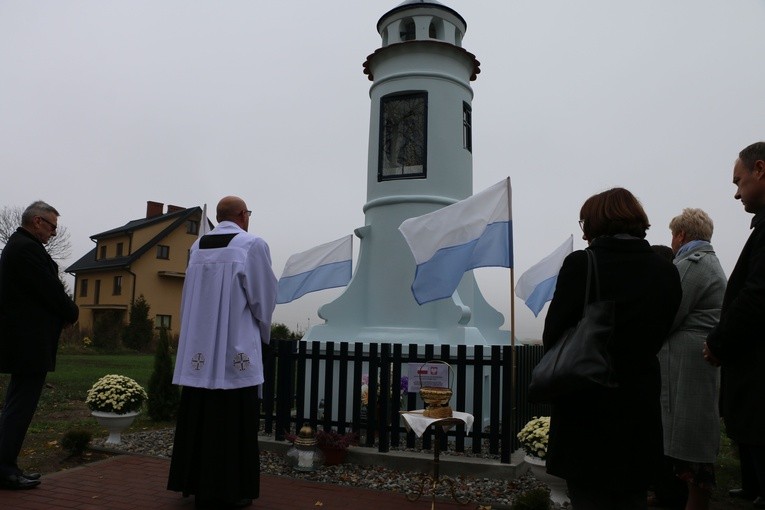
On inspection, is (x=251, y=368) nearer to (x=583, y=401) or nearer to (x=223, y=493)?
(x=223, y=493)

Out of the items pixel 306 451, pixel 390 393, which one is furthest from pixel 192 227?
pixel 306 451

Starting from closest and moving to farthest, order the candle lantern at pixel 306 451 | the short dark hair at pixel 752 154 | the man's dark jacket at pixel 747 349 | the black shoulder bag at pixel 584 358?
1. the black shoulder bag at pixel 584 358
2. the man's dark jacket at pixel 747 349
3. the short dark hair at pixel 752 154
4. the candle lantern at pixel 306 451

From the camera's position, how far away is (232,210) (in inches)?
189

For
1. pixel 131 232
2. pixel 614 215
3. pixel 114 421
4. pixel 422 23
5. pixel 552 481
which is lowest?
pixel 552 481

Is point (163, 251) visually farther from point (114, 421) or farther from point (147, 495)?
point (147, 495)

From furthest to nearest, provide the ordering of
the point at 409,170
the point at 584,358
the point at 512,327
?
the point at 409,170 < the point at 512,327 < the point at 584,358

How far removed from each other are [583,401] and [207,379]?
9.20ft

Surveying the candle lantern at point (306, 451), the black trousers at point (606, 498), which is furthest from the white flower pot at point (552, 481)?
the black trousers at point (606, 498)

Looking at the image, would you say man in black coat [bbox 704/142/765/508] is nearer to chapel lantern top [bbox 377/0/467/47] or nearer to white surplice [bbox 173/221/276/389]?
white surplice [bbox 173/221/276/389]

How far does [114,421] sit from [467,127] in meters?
5.86

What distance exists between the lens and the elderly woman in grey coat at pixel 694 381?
3.57 metres

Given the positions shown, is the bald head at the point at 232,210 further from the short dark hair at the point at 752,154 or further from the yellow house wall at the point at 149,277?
the yellow house wall at the point at 149,277

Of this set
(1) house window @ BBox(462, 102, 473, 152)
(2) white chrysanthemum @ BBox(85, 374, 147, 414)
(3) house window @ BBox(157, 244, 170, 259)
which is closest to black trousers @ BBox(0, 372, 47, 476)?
(2) white chrysanthemum @ BBox(85, 374, 147, 414)

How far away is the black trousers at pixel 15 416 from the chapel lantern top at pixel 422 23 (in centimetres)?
637
